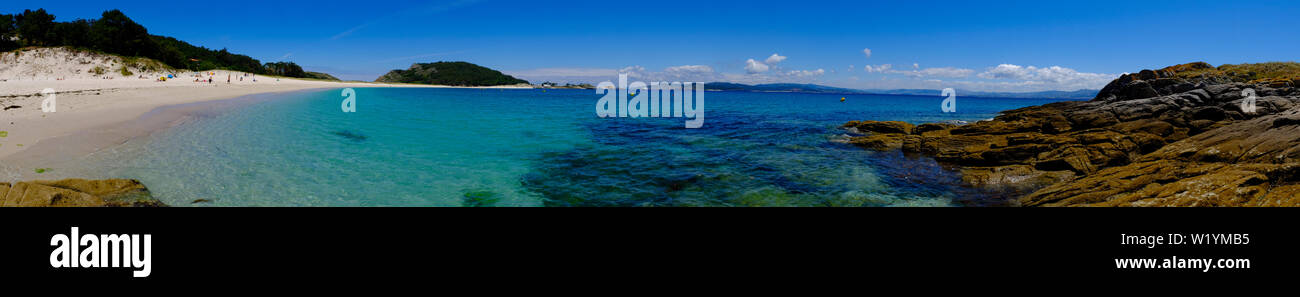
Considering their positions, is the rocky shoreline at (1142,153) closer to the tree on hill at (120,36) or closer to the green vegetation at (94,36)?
the green vegetation at (94,36)

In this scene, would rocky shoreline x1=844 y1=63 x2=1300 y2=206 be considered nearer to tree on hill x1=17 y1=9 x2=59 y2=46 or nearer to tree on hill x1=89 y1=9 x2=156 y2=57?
tree on hill x1=89 y1=9 x2=156 y2=57

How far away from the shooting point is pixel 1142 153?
16.3 metres

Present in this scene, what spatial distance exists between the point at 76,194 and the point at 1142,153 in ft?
92.4

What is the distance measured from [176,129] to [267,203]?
15.7 metres

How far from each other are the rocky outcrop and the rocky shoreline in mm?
19682

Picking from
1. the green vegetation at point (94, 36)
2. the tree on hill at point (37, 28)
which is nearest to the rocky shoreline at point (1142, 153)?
the green vegetation at point (94, 36)

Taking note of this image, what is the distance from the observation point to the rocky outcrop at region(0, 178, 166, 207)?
27.5 ft

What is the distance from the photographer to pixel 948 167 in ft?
55.2

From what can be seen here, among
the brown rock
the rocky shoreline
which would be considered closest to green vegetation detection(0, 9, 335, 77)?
the brown rock

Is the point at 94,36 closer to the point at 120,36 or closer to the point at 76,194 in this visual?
the point at 120,36

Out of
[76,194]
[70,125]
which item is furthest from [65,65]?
[76,194]

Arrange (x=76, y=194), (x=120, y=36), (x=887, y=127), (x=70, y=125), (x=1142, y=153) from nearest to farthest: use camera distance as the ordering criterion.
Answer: (x=76, y=194) < (x=1142, y=153) < (x=70, y=125) < (x=887, y=127) < (x=120, y=36)

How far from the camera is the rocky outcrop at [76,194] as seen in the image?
8.38m
